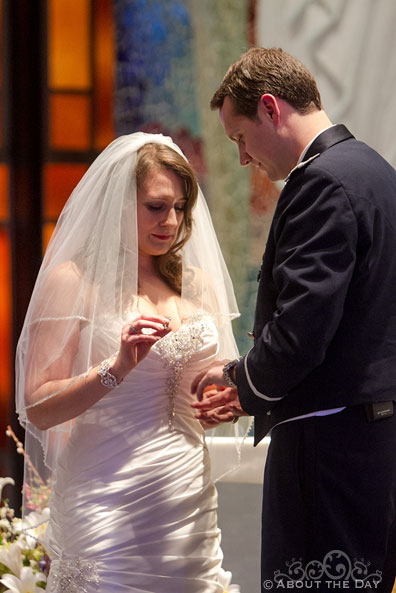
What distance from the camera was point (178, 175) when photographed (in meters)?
2.47

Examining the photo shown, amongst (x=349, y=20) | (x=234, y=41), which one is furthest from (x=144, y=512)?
(x=234, y=41)

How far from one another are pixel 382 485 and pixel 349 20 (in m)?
3.04

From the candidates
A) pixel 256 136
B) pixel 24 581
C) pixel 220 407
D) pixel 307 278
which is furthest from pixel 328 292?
pixel 24 581

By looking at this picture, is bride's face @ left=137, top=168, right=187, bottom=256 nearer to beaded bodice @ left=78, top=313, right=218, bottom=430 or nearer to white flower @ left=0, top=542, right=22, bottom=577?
beaded bodice @ left=78, top=313, right=218, bottom=430

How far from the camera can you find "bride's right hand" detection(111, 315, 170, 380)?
2.02 m

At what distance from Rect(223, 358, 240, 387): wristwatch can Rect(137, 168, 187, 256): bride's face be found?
23.6 inches

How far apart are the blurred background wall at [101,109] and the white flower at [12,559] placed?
2584 mm

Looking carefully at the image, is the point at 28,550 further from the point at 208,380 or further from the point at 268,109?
the point at 268,109

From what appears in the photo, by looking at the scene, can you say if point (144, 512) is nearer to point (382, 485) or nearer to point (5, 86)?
point (382, 485)

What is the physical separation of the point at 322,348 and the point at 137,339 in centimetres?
49

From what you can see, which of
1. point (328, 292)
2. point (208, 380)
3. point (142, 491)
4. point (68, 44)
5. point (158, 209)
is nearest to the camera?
point (328, 292)

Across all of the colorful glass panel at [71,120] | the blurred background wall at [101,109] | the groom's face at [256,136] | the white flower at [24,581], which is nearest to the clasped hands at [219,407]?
the groom's face at [256,136]

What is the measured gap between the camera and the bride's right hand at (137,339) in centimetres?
202

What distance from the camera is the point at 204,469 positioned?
2.35 m
